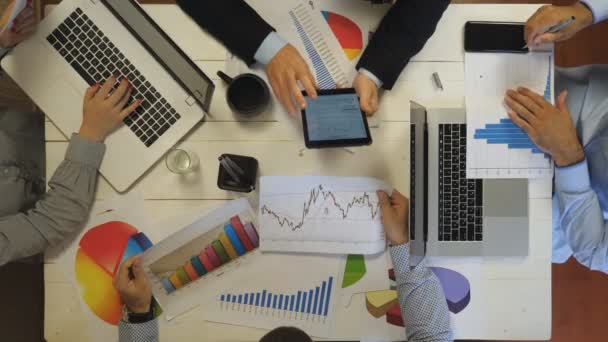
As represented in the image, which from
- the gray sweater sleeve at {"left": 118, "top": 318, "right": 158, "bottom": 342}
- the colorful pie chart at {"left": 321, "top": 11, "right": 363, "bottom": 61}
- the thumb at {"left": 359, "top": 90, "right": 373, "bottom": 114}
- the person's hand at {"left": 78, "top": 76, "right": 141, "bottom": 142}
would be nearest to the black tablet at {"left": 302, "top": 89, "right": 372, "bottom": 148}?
the thumb at {"left": 359, "top": 90, "right": 373, "bottom": 114}

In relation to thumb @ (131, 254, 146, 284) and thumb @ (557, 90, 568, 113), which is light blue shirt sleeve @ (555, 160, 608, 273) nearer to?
thumb @ (557, 90, 568, 113)

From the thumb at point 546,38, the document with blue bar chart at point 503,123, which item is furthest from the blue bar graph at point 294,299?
the thumb at point 546,38

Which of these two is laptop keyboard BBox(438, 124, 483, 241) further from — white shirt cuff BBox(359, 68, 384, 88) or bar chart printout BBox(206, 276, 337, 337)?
bar chart printout BBox(206, 276, 337, 337)

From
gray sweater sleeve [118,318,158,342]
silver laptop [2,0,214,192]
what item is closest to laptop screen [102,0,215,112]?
silver laptop [2,0,214,192]

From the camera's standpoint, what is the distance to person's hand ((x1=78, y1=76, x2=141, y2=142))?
98cm

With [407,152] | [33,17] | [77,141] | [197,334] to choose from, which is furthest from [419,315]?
[33,17]

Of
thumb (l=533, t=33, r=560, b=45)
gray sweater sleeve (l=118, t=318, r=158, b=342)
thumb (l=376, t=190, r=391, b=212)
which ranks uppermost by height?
thumb (l=533, t=33, r=560, b=45)

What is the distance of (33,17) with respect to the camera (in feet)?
3.21

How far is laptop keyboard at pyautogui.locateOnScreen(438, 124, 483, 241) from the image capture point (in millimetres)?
993

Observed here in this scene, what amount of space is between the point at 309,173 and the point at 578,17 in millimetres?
626

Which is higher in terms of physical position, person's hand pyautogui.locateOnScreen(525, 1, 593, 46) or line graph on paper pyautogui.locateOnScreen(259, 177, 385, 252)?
person's hand pyautogui.locateOnScreen(525, 1, 593, 46)

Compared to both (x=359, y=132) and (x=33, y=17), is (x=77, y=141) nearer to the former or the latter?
(x=33, y=17)

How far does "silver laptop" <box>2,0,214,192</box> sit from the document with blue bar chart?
1.82 ft

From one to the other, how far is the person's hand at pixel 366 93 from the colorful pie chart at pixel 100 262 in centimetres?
54
